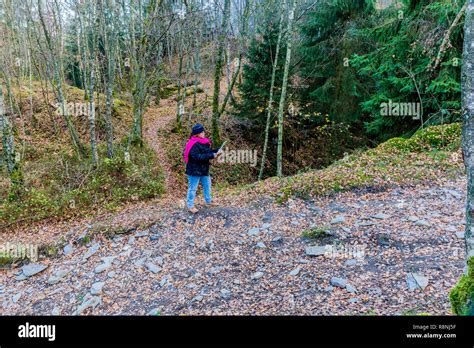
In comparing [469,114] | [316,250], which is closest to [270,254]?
[316,250]

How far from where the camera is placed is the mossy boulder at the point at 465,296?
229 cm

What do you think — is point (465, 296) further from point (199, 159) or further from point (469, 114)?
point (199, 159)

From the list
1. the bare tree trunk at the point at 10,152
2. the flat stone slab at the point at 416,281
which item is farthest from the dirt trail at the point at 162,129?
the flat stone slab at the point at 416,281

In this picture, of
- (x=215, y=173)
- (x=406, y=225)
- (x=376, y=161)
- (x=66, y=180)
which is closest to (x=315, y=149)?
(x=215, y=173)

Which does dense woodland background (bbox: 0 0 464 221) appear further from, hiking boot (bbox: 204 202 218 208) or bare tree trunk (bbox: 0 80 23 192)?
hiking boot (bbox: 204 202 218 208)

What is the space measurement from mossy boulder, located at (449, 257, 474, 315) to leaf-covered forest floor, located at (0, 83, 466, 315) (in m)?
1.20

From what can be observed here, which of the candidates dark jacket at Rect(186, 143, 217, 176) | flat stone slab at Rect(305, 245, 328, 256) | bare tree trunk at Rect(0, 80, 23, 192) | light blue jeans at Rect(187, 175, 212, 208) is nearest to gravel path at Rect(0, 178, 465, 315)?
flat stone slab at Rect(305, 245, 328, 256)

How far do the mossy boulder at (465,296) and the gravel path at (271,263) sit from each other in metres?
1.20

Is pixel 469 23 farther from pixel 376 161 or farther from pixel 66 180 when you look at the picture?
pixel 66 180

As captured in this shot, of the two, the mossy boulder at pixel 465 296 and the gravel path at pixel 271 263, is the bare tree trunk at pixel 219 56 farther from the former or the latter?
the mossy boulder at pixel 465 296

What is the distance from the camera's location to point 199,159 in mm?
6504

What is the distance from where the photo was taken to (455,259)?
445 cm

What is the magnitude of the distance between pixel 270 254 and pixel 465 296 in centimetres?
327

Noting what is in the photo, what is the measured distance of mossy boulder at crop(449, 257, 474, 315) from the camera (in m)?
2.29
